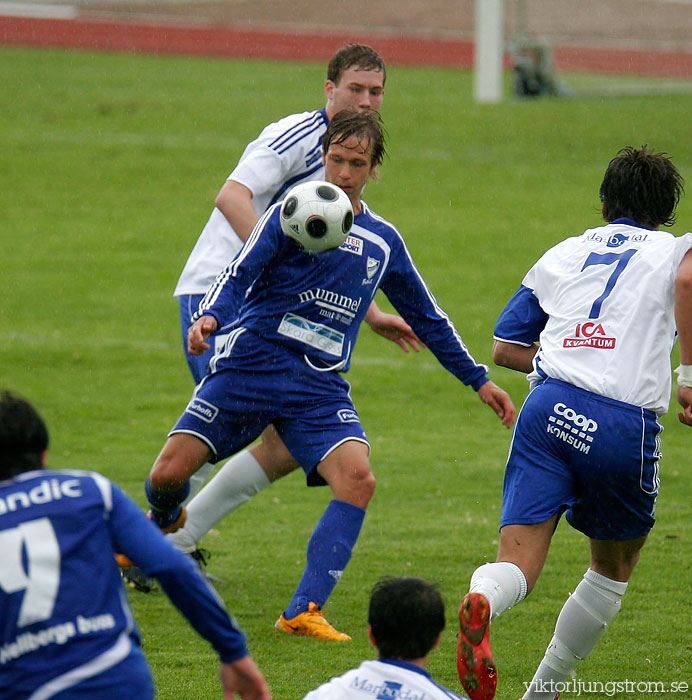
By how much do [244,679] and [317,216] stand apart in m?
2.15

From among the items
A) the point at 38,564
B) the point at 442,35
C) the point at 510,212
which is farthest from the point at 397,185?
the point at 442,35

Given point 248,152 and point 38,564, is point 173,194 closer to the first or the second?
point 248,152

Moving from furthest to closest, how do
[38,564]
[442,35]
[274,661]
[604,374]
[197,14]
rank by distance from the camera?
[197,14] < [442,35] < [274,661] < [604,374] < [38,564]

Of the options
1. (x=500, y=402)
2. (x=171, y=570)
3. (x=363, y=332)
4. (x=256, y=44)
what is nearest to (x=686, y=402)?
(x=500, y=402)

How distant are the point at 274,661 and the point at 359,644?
0.36 meters

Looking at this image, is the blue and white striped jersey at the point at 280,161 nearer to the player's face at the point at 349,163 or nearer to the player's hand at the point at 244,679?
the player's face at the point at 349,163

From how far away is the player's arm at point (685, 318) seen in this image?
3947 mm

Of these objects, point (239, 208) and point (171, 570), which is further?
point (239, 208)

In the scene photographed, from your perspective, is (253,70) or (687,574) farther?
(253,70)

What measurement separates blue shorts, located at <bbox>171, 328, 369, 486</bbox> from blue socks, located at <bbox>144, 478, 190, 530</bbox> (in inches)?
10.4

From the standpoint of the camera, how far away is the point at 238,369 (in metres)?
4.87

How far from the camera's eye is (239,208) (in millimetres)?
5477

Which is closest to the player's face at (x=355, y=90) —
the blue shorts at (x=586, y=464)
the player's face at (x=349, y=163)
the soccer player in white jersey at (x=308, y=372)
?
the soccer player in white jersey at (x=308, y=372)

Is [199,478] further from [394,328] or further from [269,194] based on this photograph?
[269,194]
